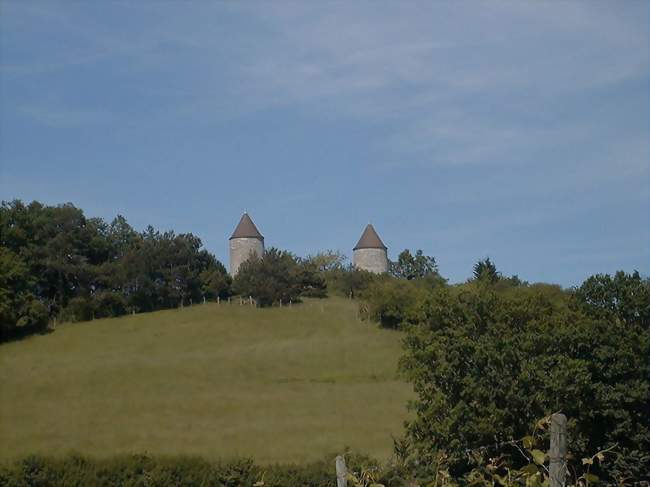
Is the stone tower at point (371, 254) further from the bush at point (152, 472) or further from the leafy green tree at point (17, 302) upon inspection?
the bush at point (152, 472)

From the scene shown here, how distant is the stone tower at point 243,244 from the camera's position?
305 ft

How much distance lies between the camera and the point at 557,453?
4.32 metres

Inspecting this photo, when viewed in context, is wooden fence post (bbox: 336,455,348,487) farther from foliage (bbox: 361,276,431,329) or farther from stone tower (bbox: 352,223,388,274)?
stone tower (bbox: 352,223,388,274)

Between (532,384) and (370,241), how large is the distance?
72337 mm

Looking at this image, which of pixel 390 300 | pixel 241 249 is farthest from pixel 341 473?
pixel 241 249

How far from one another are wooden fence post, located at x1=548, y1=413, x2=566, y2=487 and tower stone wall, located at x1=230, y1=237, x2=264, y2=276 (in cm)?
8859

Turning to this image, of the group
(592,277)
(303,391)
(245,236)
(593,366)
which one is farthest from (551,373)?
(245,236)

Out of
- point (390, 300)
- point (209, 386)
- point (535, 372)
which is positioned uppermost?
point (390, 300)

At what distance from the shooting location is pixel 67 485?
1931 cm

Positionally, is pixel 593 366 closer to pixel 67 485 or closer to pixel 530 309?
pixel 530 309

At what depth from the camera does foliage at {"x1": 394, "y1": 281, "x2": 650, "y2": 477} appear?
24.8 meters

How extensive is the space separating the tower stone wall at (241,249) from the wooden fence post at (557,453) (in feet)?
291

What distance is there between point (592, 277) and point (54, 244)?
4987 centimetres

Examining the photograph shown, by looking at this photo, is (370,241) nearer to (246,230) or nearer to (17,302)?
(246,230)
